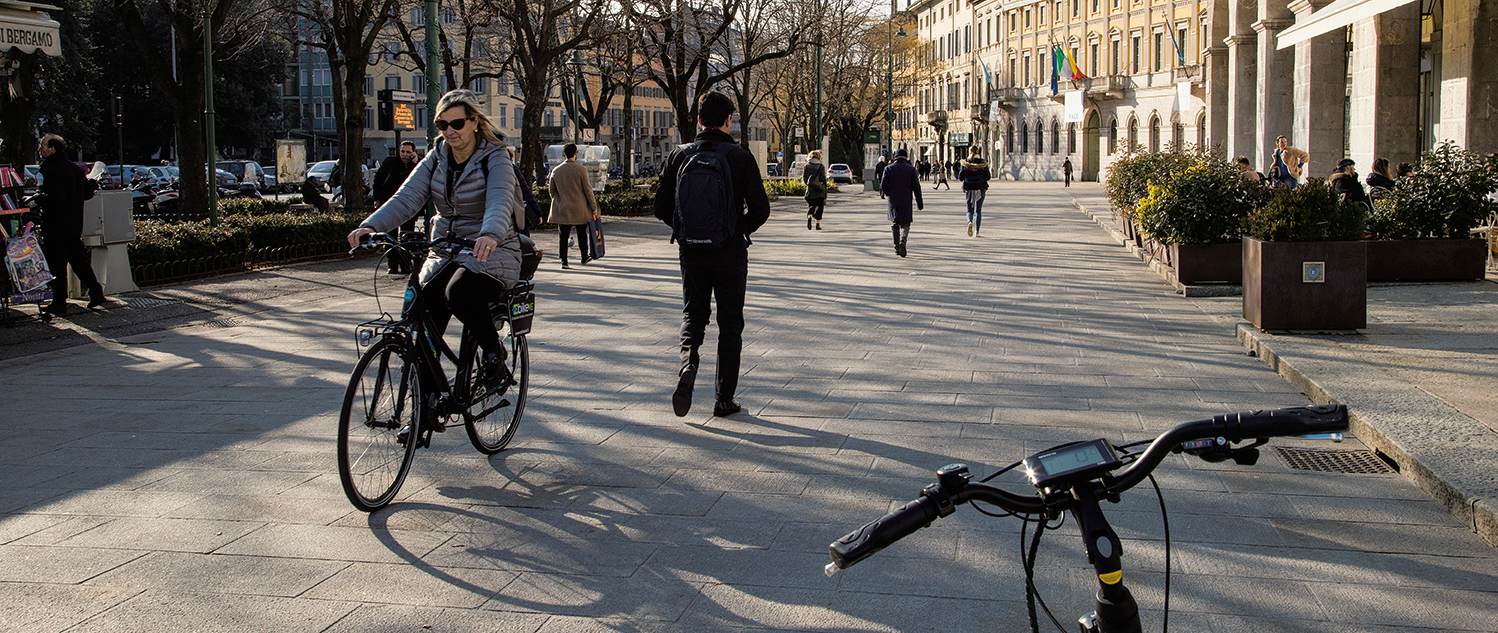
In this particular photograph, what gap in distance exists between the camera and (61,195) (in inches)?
495

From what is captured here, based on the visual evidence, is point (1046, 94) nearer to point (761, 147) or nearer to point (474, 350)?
point (761, 147)

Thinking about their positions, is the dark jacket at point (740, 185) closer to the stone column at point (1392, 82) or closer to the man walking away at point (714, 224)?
the man walking away at point (714, 224)

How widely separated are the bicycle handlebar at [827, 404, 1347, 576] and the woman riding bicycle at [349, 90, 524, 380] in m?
3.84

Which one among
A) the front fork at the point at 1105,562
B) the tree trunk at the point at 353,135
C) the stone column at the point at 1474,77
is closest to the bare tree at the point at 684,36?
the tree trunk at the point at 353,135

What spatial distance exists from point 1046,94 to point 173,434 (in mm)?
77505

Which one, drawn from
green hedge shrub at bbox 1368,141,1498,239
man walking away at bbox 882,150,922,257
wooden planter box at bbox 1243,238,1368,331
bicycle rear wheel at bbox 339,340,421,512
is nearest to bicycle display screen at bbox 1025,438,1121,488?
bicycle rear wheel at bbox 339,340,421,512

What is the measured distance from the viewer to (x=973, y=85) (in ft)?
314

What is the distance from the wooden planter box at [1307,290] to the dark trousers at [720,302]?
4663 mm

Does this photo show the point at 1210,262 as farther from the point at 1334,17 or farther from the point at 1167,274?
the point at 1334,17

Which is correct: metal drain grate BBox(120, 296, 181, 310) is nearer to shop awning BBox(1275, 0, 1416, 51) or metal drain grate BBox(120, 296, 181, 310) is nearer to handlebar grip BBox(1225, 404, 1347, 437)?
handlebar grip BBox(1225, 404, 1347, 437)

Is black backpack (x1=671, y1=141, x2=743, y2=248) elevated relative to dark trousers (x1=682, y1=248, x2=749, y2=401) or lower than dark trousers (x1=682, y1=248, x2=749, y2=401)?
elevated

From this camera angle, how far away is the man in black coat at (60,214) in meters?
12.5

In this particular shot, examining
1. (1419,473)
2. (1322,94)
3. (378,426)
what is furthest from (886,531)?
(1322,94)

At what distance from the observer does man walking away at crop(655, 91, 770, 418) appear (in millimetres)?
7336
